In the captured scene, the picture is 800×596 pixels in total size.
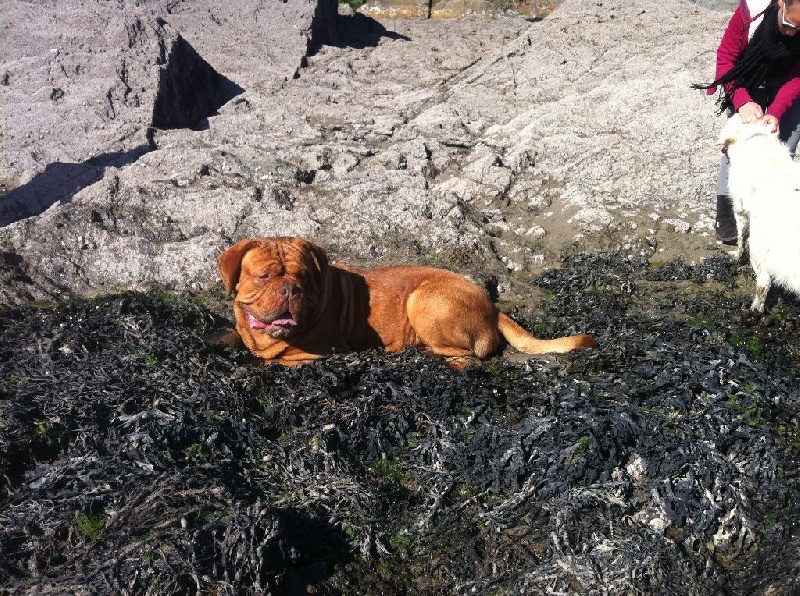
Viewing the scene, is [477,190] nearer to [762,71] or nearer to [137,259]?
[762,71]

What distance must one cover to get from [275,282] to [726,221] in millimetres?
5010

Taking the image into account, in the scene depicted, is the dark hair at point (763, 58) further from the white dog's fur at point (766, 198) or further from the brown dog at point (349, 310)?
the brown dog at point (349, 310)

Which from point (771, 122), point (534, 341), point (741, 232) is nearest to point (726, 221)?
point (741, 232)

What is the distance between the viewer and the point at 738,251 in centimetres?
694

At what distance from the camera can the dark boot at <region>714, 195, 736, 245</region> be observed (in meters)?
7.33

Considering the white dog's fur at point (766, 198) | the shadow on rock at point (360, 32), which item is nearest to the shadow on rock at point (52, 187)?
the white dog's fur at point (766, 198)

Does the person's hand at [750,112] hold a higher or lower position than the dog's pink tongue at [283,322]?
higher

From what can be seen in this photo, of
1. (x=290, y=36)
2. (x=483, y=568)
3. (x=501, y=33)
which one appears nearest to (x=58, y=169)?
(x=290, y=36)

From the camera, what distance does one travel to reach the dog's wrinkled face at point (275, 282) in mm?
4793

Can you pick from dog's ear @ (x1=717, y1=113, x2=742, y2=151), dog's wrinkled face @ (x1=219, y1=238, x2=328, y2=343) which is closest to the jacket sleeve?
dog's ear @ (x1=717, y1=113, x2=742, y2=151)

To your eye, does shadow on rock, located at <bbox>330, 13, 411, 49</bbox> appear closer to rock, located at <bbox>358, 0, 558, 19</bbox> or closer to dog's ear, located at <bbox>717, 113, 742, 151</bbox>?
rock, located at <bbox>358, 0, 558, 19</bbox>

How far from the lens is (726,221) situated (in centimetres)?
738

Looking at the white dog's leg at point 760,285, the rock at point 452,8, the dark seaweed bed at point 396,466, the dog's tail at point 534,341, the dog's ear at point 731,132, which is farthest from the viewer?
the rock at point 452,8

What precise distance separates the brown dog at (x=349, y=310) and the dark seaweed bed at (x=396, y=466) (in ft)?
0.74
